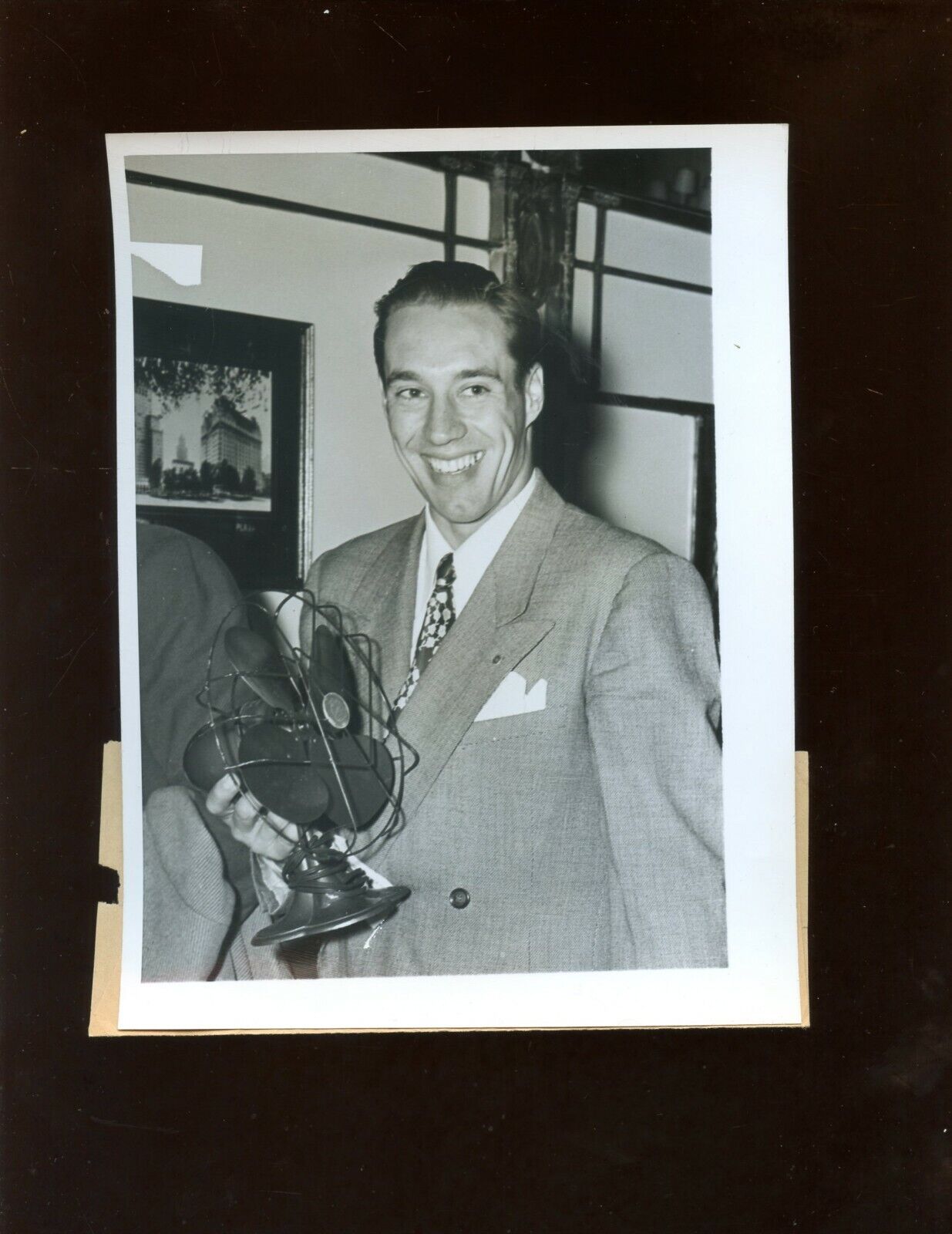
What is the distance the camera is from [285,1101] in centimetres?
81

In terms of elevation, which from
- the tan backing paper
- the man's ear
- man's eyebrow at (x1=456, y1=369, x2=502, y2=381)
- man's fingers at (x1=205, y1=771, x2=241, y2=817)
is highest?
man's eyebrow at (x1=456, y1=369, x2=502, y2=381)

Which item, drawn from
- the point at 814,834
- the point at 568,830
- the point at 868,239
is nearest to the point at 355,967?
the point at 568,830

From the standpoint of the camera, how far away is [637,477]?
806 millimetres

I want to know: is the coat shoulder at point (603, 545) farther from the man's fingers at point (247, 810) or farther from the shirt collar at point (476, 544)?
the man's fingers at point (247, 810)

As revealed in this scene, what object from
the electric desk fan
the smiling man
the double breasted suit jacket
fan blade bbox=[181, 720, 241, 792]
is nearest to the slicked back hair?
the smiling man

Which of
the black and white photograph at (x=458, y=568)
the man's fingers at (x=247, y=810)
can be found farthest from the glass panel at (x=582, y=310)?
the man's fingers at (x=247, y=810)

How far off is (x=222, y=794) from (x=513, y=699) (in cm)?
25

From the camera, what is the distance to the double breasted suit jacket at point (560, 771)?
0.80m

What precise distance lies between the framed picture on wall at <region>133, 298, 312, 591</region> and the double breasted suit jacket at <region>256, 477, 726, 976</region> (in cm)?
5

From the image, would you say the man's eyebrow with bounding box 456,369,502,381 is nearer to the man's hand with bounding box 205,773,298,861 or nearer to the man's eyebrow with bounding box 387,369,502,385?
the man's eyebrow with bounding box 387,369,502,385

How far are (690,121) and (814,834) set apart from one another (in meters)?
0.59

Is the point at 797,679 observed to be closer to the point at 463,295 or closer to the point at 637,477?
the point at 637,477

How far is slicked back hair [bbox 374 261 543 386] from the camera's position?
80 centimetres

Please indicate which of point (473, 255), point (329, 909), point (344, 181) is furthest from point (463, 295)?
point (329, 909)
